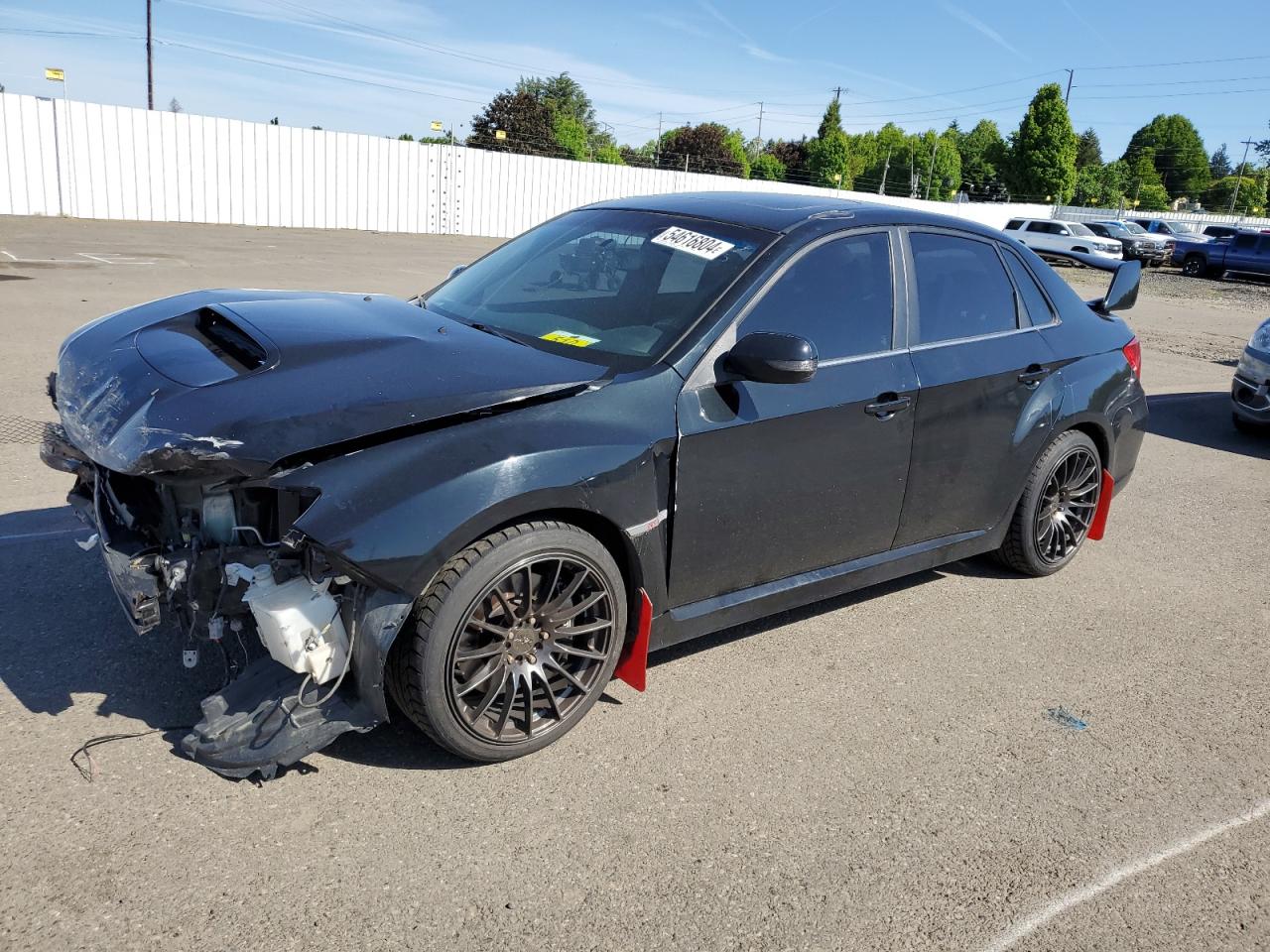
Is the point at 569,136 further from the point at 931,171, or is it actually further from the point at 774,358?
the point at 774,358

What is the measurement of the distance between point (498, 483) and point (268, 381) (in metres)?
0.76

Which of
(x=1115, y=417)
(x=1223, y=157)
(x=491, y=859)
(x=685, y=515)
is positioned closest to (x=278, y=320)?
(x=685, y=515)

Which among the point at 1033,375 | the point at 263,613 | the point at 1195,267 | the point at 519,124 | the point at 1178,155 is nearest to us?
the point at 263,613

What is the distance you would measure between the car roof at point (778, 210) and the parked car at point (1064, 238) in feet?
103

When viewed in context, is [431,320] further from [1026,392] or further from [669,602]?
[1026,392]

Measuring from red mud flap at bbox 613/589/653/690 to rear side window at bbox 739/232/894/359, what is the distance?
104 centimetres

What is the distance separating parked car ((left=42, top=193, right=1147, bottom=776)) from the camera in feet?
9.21

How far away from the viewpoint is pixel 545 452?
3.01m

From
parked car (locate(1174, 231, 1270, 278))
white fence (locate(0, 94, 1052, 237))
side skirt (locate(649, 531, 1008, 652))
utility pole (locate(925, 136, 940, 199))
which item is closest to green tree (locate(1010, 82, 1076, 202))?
utility pole (locate(925, 136, 940, 199))

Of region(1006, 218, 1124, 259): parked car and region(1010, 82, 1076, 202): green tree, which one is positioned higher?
region(1010, 82, 1076, 202): green tree

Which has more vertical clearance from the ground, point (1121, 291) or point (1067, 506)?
point (1121, 291)

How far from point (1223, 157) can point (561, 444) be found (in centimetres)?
22328

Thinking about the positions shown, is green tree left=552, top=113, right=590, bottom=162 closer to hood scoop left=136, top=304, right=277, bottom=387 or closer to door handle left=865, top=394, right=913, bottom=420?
door handle left=865, top=394, right=913, bottom=420

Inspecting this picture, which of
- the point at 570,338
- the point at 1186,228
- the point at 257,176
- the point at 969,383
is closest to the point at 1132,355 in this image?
the point at 969,383
